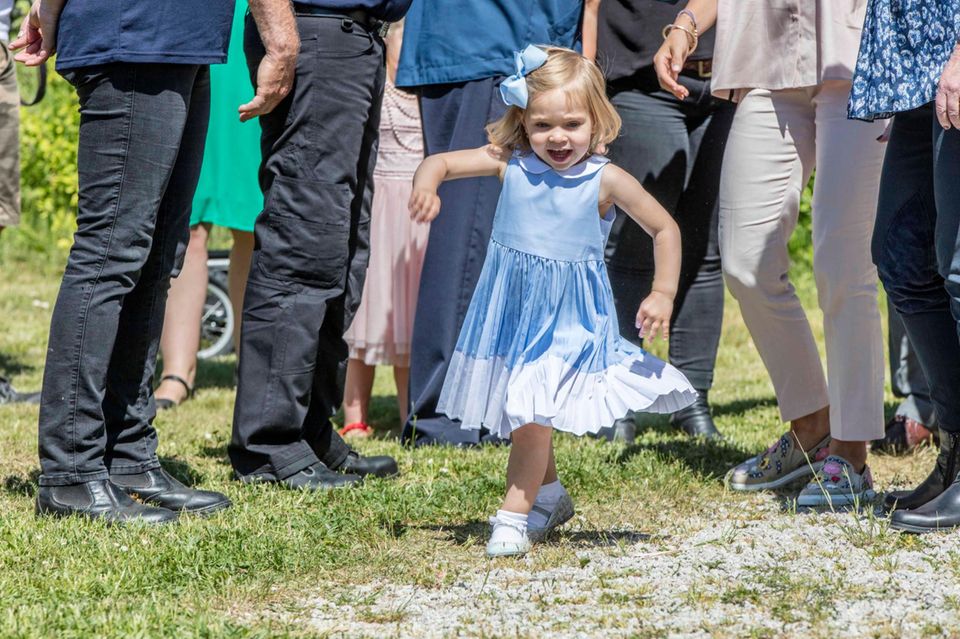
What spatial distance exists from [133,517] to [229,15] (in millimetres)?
1387

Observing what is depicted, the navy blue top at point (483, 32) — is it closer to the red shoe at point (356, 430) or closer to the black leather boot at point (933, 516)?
the red shoe at point (356, 430)

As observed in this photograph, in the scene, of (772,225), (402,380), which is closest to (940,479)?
(772,225)

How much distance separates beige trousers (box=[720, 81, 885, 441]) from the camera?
12.3 feet

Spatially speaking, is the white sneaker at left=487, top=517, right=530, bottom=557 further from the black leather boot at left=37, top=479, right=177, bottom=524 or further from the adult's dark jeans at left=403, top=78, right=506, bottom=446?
the adult's dark jeans at left=403, top=78, right=506, bottom=446

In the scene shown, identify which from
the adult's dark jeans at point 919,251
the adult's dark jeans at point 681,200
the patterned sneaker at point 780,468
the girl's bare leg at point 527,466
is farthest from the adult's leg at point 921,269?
the adult's dark jeans at point 681,200

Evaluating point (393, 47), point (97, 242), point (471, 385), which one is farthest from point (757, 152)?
point (393, 47)

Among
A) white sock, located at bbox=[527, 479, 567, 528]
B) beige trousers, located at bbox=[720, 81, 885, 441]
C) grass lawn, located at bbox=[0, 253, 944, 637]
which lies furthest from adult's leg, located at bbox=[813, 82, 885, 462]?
white sock, located at bbox=[527, 479, 567, 528]

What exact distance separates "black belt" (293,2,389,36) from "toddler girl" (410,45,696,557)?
769 mm

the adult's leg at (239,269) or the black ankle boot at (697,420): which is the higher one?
the adult's leg at (239,269)

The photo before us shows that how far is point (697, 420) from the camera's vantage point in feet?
17.4

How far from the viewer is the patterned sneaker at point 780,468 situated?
4.10 meters

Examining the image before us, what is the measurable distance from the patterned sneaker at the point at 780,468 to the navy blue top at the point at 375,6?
182cm

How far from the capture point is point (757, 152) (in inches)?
154

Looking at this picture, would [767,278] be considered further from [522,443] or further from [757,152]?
[522,443]
